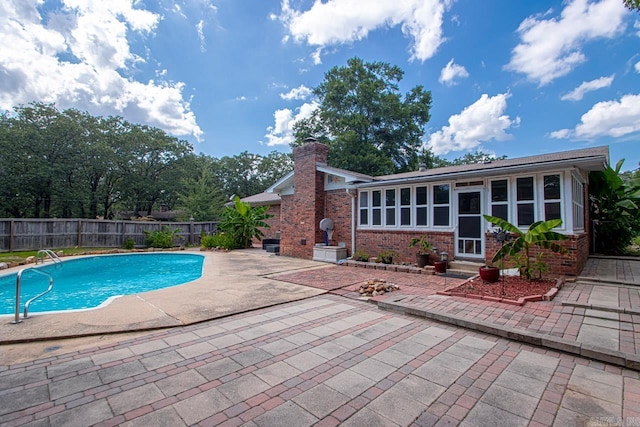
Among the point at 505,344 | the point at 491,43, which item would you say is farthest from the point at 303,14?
the point at 505,344

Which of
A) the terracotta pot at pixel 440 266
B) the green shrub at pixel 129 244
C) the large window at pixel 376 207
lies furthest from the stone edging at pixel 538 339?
the green shrub at pixel 129 244

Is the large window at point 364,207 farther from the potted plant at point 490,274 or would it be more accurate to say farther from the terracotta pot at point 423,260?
the potted plant at point 490,274

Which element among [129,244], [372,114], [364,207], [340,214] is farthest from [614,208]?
[129,244]

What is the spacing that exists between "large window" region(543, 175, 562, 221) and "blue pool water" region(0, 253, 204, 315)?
11.3 m

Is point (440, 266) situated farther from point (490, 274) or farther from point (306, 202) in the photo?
point (306, 202)

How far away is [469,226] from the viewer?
31.8 ft

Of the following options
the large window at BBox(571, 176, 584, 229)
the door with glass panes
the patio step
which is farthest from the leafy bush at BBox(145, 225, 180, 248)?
the large window at BBox(571, 176, 584, 229)

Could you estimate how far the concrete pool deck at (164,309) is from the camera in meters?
4.43

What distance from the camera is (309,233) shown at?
45.3ft

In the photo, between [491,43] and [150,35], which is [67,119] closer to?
[150,35]

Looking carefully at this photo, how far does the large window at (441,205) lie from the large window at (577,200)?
3.23m

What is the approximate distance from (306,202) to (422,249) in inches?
230

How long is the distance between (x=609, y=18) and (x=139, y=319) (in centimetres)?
1424

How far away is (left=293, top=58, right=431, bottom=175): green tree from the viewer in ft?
93.5
